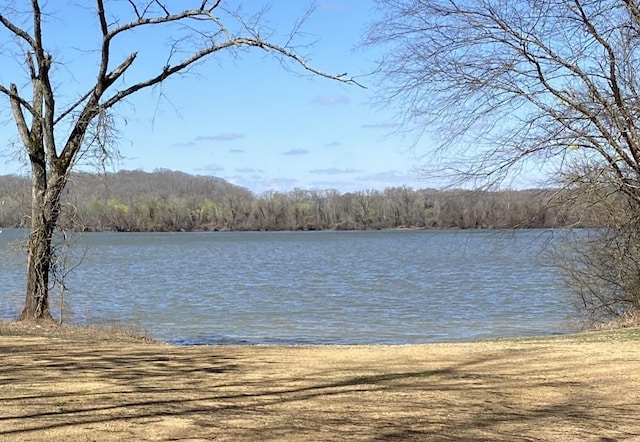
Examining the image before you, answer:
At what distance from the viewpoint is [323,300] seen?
28.4 meters

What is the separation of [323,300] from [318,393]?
69.4 feet

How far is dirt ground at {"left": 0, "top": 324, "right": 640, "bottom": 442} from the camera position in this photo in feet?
18.9

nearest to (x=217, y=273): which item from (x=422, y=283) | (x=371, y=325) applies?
(x=422, y=283)

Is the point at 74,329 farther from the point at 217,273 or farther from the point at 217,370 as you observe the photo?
the point at 217,273

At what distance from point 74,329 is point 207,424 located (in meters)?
8.44

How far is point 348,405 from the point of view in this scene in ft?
22.0

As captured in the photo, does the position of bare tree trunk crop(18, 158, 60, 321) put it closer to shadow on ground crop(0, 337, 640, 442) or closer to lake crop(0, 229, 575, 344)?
lake crop(0, 229, 575, 344)

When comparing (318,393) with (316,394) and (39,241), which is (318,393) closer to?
(316,394)

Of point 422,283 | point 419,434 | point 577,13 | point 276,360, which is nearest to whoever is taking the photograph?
point 419,434

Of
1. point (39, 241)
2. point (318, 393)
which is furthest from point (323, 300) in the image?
point (318, 393)

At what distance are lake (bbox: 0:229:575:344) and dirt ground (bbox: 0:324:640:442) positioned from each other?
3.68m

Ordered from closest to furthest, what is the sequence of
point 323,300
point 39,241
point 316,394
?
point 316,394
point 39,241
point 323,300

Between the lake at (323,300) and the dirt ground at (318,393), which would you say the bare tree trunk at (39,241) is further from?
the dirt ground at (318,393)

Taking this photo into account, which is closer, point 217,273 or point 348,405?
point 348,405
